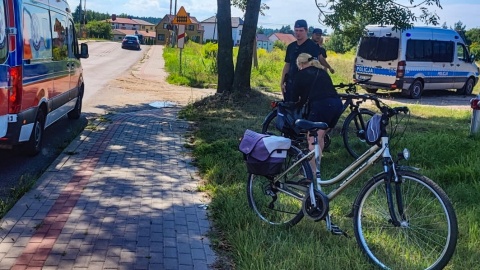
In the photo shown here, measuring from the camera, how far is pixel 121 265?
394 cm

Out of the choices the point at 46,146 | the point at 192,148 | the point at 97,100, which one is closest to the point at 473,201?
the point at 192,148

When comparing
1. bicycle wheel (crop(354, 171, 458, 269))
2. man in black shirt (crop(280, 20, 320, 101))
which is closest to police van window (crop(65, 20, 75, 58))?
man in black shirt (crop(280, 20, 320, 101))

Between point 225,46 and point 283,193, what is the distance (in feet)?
28.6

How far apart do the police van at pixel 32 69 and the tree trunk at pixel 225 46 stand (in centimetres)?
420

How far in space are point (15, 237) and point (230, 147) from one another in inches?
151

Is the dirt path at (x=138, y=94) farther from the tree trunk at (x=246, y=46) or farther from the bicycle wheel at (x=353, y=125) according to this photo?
the bicycle wheel at (x=353, y=125)

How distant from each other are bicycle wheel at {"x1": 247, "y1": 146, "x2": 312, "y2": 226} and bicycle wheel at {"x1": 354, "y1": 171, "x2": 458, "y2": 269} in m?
0.64

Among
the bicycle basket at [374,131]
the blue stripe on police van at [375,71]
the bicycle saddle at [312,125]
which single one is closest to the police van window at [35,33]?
the bicycle saddle at [312,125]

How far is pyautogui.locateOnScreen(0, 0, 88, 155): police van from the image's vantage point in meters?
6.23

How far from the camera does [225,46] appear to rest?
13.1m

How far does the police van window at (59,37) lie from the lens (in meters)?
8.48

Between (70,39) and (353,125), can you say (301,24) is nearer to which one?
(353,125)

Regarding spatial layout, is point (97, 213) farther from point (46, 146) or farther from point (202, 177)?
point (46, 146)

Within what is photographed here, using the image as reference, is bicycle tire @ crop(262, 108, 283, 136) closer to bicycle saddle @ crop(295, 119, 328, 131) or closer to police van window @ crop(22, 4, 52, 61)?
bicycle saddle @ crop(295, 119, 328, 131)
